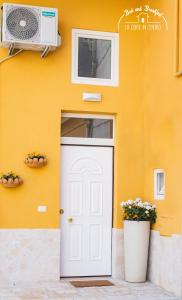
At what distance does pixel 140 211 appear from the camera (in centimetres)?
814

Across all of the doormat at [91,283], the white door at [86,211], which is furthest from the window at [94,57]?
the doormat at [91,283]

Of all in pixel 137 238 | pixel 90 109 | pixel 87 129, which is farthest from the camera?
pixel 87 129

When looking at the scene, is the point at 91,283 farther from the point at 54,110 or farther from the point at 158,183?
the point at 54,110

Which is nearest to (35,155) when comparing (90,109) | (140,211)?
(90,109)

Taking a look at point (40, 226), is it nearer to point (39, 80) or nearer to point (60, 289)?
point (60, 289)

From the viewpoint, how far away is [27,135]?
27.2ft

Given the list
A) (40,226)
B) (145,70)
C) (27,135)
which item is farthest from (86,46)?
(40,226)

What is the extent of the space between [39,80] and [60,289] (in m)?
3.25

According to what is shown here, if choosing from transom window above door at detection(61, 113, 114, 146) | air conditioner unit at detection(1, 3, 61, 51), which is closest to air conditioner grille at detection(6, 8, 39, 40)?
air conditioner unit at detection(1, 3, 61, 51)

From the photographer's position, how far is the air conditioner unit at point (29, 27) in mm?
7906

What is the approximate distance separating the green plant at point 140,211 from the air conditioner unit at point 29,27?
274cm

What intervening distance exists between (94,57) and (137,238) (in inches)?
121

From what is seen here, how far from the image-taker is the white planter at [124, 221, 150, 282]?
8.09 metres

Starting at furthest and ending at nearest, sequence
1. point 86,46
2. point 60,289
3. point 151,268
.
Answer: point 86,46 → point 151,268 → point 60,289
